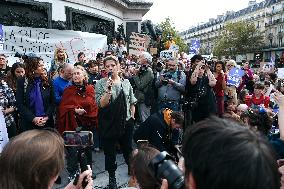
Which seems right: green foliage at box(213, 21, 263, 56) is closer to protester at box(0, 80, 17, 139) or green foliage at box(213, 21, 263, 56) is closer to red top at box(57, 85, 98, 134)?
red top at box(57, 85, 98, 134)

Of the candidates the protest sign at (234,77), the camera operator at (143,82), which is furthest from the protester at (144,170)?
the protest sign at (234,77)

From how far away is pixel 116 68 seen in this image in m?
5.52

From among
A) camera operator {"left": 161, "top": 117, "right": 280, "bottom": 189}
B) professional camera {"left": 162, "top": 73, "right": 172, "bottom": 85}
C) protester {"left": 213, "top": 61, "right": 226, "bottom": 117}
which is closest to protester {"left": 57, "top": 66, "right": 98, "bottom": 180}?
professional camera {"left": 162, "top": 73, "right": 172, "bottom": 85}

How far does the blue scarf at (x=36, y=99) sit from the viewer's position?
5.46 m

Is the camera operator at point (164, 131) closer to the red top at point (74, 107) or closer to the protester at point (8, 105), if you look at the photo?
the red top at point (74, 107)

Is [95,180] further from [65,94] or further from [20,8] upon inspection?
[20,8]

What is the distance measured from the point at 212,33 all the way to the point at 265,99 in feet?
497

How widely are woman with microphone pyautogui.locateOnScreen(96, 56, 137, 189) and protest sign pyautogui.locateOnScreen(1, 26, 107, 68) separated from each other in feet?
15.7

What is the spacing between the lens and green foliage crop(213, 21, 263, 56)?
3910 inches

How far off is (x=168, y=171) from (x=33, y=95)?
417 cm

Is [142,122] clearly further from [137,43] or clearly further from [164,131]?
[137,43]

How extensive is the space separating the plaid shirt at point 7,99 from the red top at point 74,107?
64cm

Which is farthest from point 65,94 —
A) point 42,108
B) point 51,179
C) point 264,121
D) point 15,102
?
point 51,179

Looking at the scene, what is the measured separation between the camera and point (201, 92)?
7.04 metres
